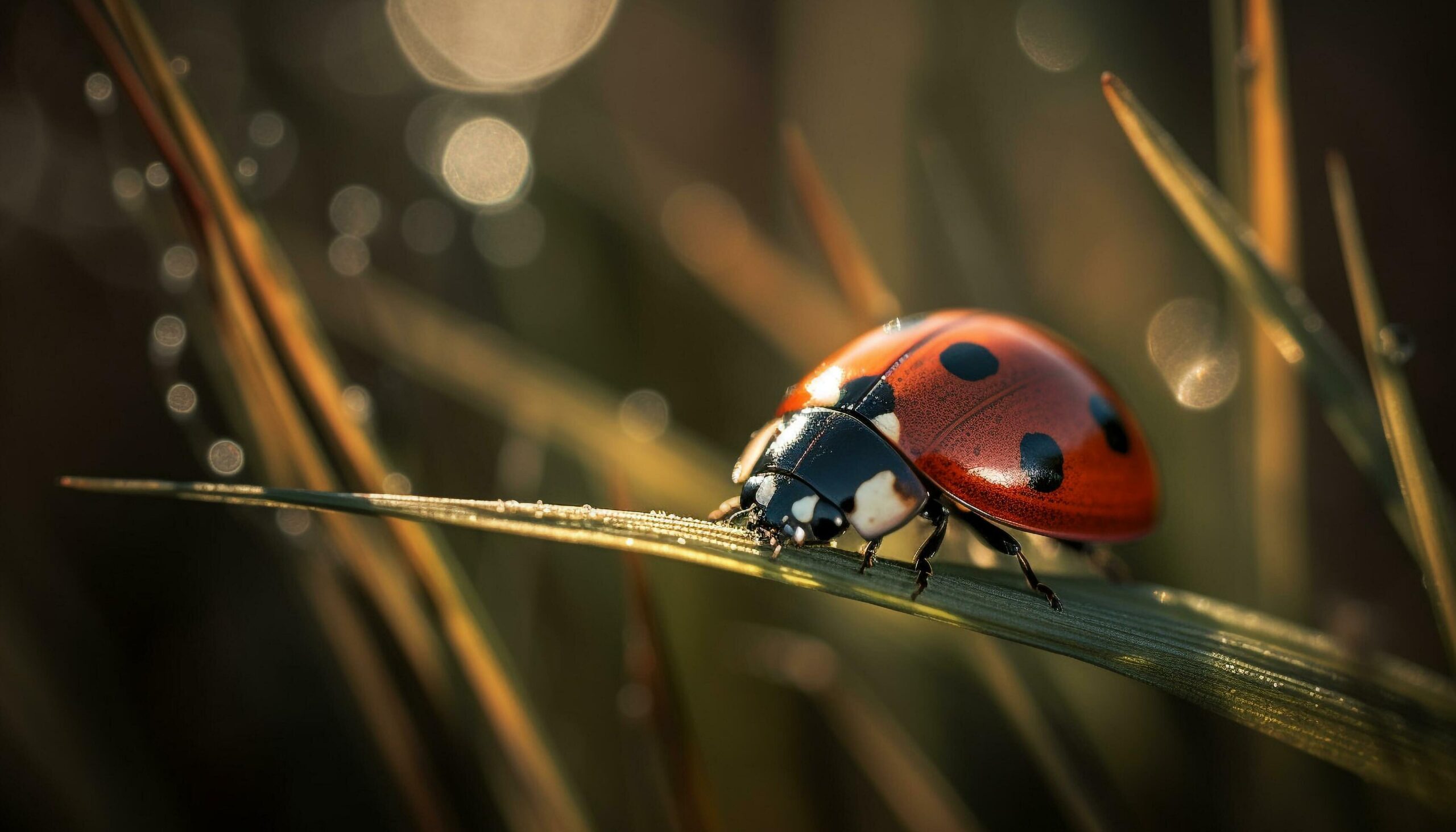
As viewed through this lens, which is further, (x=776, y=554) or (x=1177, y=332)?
(x=1177, y=332)

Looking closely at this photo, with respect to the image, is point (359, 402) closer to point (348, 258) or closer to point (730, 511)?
point (348, 258)

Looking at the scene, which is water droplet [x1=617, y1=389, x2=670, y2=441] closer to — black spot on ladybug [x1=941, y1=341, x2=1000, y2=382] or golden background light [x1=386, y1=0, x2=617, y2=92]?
black spot on ladybug [x1=941, y1=341, x2=1000, y2=382]

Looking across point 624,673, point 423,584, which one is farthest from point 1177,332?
point 423,584

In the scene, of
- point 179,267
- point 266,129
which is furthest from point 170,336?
point 266,129

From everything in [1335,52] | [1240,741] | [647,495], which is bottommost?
[1240,741]

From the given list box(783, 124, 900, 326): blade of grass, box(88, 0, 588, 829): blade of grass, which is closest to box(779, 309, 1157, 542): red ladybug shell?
box(783, 124, 900, 326): blade of grass

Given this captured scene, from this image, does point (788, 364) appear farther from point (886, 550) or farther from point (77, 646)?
point (77, 646)
